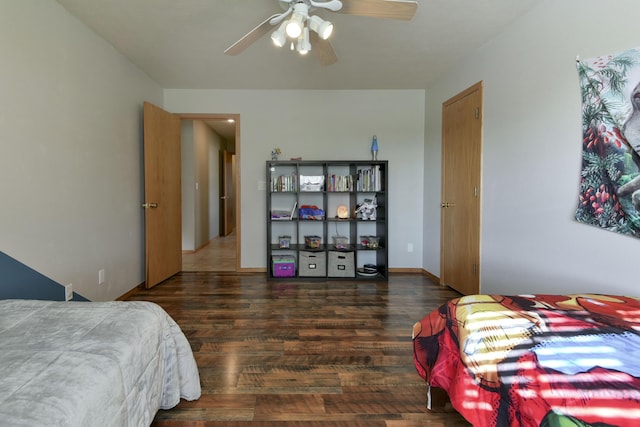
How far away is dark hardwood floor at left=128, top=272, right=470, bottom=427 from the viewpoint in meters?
1.50

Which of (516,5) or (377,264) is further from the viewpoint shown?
(377,264)

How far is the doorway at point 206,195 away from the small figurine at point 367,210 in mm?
1722

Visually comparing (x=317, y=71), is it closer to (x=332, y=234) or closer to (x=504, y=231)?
(x=332, y=234)

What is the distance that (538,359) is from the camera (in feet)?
3.30

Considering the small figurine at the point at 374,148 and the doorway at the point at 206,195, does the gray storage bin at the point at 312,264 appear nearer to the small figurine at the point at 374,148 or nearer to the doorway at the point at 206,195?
the doorway at the point at 206,195

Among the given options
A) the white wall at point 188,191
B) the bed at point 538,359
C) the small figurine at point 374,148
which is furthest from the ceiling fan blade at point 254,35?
the white wall at point 188,191

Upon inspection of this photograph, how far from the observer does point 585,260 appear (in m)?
1.88

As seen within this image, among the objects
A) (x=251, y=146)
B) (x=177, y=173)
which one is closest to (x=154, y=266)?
(x=177, y=173)

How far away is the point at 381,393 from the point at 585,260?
144 cm

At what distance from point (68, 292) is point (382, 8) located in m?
2.92

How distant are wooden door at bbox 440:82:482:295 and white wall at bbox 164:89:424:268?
0.63m

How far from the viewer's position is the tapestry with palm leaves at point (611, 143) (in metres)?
1.58

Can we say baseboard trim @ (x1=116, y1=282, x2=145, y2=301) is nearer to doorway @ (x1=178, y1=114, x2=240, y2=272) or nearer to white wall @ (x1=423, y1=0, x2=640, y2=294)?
doorway @ (x1=178, y1=114, x2=240, y2=272)

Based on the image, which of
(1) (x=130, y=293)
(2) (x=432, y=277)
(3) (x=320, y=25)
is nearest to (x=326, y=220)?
(2) (x=432, y=277)
